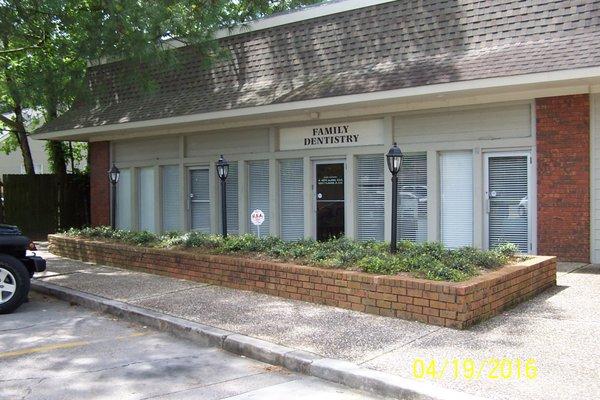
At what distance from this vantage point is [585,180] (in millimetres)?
9945

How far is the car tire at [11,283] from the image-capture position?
311 inches

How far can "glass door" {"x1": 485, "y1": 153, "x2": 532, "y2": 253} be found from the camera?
35.0 feet

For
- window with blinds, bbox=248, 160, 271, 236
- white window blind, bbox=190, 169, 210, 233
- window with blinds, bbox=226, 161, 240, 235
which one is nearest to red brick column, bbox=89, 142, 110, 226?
white window blind, bbox=190, 169, 210, 233

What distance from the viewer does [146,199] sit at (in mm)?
16781

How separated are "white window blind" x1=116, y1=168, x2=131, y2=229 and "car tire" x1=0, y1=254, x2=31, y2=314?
9117mm

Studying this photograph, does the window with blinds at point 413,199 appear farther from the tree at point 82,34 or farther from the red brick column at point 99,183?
the red brick column at point 99,183

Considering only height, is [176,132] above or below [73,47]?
below

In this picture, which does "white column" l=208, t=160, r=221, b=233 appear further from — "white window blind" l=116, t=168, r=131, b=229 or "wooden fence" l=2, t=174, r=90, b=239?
"wooden fence" l=2, t=174, r=90, b=239

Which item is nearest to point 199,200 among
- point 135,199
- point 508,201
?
point 135,199

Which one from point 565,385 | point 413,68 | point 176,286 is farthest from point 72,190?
point 565,385

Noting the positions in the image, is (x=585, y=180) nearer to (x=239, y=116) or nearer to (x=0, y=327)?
(x=239, y=116)

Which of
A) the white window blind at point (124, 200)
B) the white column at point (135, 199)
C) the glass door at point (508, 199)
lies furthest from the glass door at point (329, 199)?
the white window blind at point (124, 200)

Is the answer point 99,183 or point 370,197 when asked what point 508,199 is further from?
point 99,183

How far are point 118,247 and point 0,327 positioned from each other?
13.2ft
